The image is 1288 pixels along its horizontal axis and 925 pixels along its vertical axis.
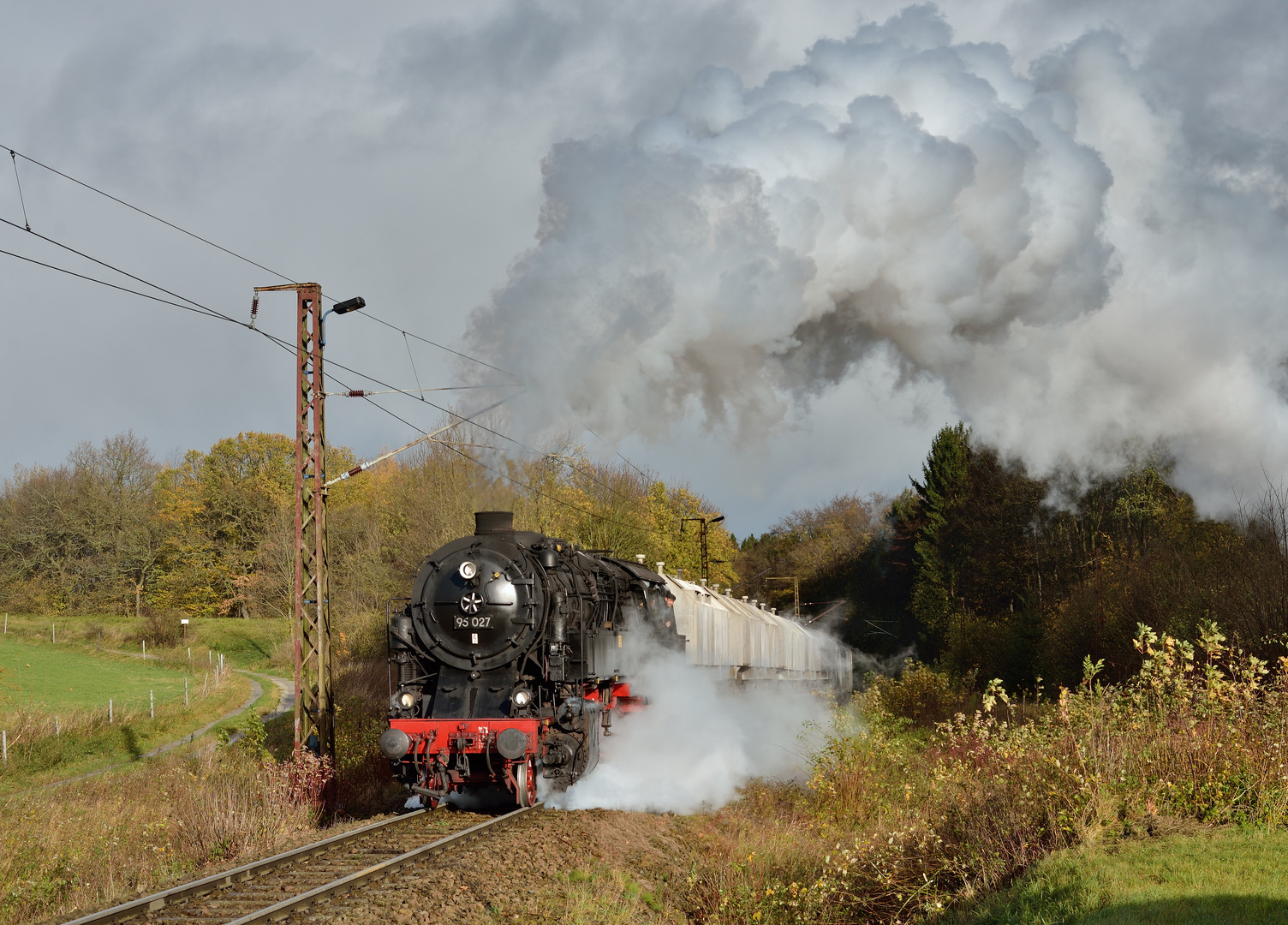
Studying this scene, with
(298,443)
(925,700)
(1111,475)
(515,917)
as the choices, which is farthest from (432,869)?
(925,700)

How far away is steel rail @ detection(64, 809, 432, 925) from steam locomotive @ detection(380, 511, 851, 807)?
1282 millimetres

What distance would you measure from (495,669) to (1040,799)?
6.86 metres

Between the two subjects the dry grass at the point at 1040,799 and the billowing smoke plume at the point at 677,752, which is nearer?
the dry grass at the point at 1040,799

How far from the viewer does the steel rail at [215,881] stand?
24.2 ft

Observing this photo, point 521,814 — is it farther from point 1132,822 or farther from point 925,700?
point 925,700

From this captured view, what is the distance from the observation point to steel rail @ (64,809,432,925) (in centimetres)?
737

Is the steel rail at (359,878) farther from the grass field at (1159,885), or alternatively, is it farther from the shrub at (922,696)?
the shrub at (922,696)

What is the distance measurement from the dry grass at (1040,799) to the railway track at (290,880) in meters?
2.94

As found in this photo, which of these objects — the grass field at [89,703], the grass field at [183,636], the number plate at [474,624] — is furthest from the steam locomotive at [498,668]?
the grass field at [183,636]

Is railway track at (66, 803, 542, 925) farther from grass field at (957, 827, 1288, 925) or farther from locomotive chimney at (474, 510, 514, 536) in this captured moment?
grass field at (957, 827, 1288, 925)

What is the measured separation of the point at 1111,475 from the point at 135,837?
48.9 feet

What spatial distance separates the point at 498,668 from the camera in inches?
488

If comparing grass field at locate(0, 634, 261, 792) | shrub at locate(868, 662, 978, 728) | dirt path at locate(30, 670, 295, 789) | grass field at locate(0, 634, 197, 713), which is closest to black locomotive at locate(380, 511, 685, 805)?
dirt path at locate(30, 670, 295, 789)

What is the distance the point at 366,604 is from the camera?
3894 centimetres
